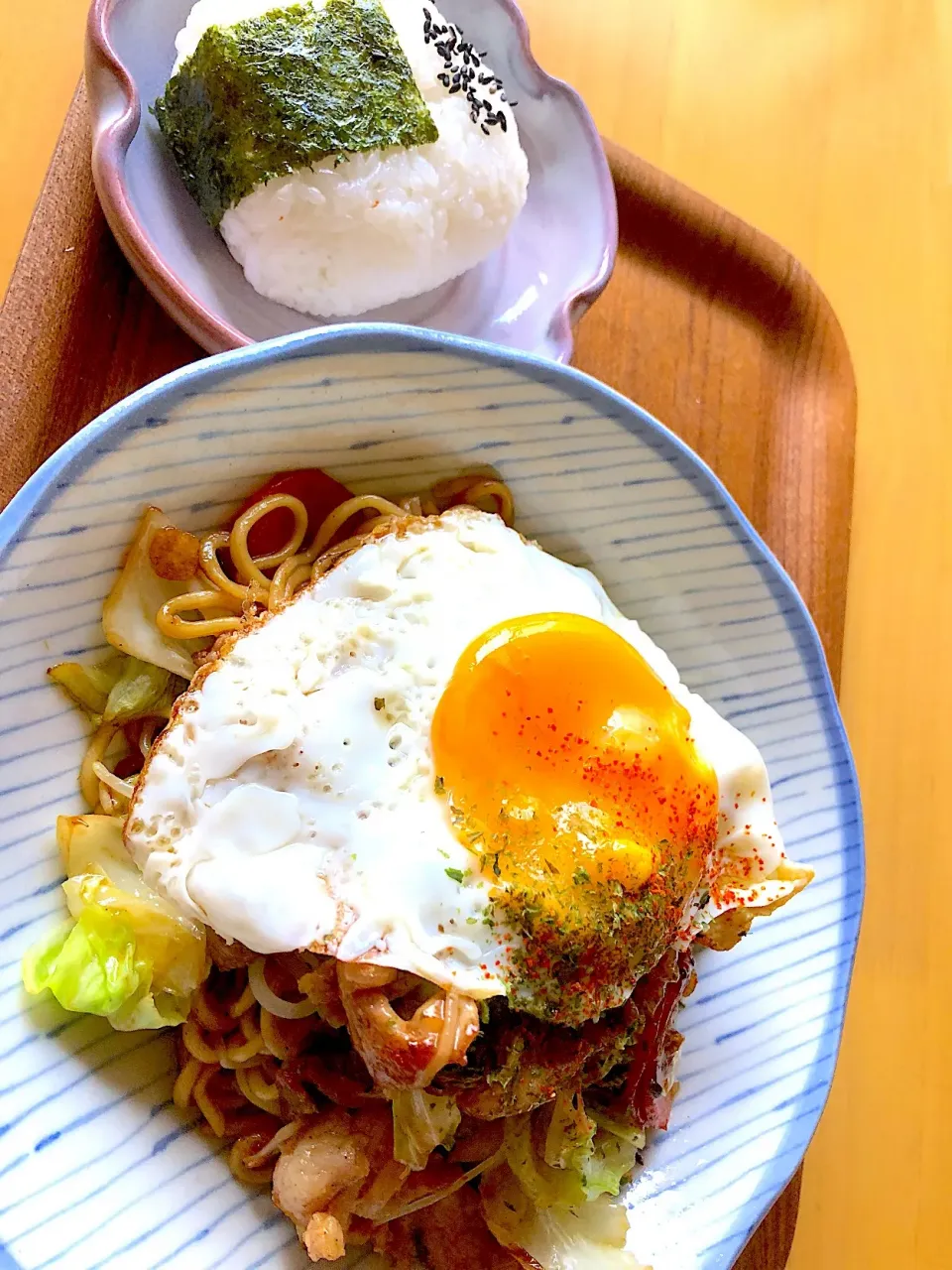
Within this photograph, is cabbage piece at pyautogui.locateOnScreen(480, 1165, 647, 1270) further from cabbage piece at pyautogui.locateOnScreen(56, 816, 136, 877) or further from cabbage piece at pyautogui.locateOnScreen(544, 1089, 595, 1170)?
cabbage piece at pyautogui.locateOnScreen(56, 816, 136, 877)

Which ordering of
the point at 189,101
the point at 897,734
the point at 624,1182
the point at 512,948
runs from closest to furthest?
the point at 512,948 < the point at 624,1182 < the point at 189,101 < the point at 897,734

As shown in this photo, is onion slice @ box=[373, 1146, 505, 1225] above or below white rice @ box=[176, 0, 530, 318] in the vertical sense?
below

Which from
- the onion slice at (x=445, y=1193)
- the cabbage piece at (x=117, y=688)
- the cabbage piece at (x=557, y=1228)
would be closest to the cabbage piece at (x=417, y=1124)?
the onion slice at (x=445, y=1193)

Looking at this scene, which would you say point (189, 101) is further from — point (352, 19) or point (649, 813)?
point (649, 813)

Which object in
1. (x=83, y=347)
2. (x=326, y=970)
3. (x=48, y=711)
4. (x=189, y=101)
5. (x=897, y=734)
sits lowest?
(x=897, y=734)

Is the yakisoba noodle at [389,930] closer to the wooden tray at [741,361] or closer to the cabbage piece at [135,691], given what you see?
the cabbage piece at [135,691]

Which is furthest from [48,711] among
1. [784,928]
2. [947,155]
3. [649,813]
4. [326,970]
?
[947,155]

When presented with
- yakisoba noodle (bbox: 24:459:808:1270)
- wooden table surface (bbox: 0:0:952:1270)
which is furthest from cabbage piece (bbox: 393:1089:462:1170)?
wooden table surface (bbox: 0:0:952:1270)
